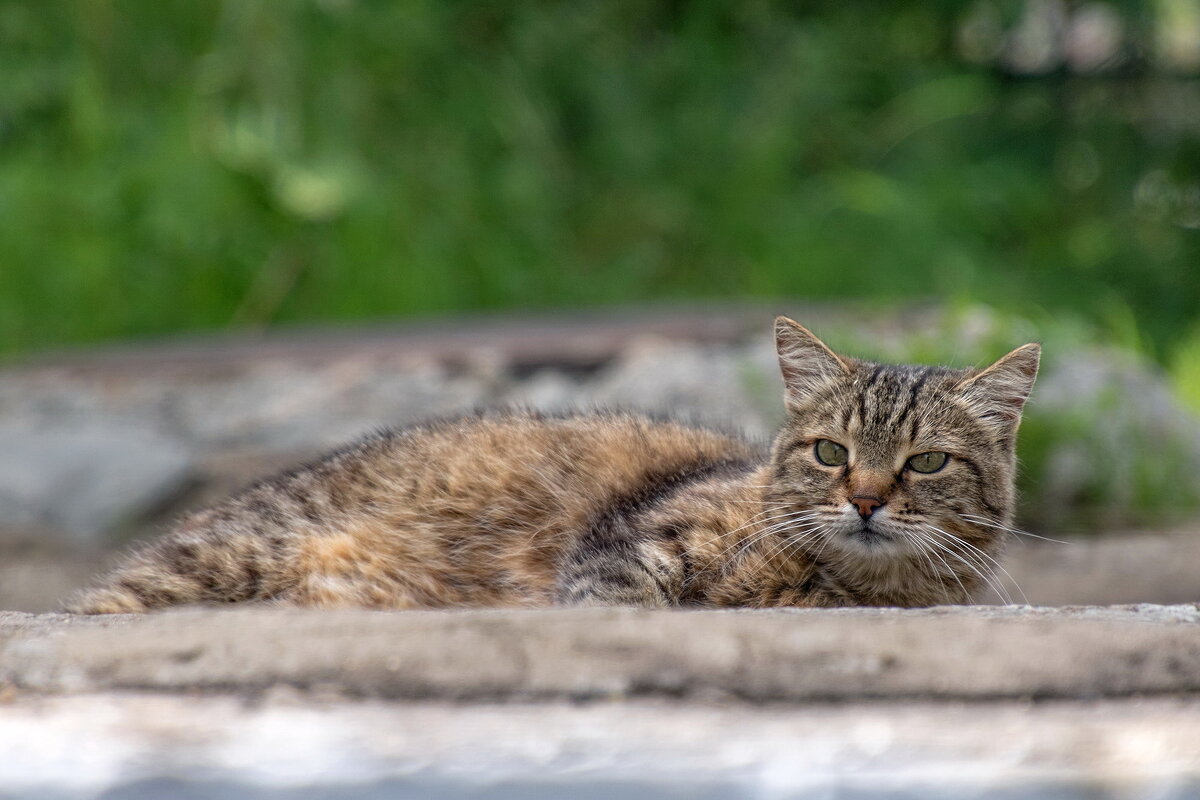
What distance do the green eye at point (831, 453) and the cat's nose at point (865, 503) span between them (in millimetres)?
139

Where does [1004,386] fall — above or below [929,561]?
above

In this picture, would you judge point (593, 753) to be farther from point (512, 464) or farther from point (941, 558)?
point (512, 464)

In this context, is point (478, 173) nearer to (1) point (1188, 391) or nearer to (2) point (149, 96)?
(2) point (149, 96)

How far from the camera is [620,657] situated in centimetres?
193

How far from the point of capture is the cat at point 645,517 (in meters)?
2.79

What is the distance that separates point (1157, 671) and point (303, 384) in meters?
4.96

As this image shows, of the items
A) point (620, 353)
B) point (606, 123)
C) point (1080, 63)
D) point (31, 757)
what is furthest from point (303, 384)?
point (1080, 63)

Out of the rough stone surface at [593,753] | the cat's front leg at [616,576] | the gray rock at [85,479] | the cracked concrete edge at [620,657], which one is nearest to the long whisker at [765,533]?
the cat's front leg at [616,576]

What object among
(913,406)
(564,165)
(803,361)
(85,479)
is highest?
(564,165)

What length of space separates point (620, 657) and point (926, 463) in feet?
3.91

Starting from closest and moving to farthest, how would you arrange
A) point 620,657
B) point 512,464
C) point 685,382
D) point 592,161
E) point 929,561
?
point 620,657, point 929,561, point 512,464, point 685,382, point 592,161

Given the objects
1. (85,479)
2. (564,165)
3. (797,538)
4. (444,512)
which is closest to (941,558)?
(797,538)

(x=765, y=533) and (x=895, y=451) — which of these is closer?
(x=765, y=533)

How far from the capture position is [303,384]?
6398 millimetres
